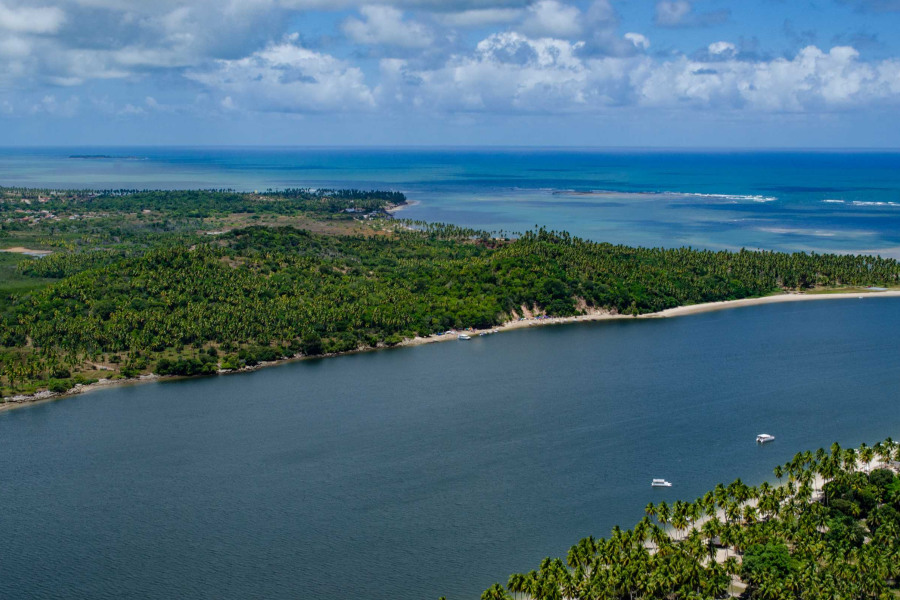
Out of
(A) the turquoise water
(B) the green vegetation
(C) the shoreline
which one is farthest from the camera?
(C) the shoreline

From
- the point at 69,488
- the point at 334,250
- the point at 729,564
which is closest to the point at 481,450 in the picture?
the point at 729,564

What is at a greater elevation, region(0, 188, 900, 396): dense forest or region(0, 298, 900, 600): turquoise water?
region(0, 188, 900, 396): dense forest

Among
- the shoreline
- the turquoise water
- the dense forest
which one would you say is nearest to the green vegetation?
the turquoise water

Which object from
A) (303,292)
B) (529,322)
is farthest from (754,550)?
(303,292)

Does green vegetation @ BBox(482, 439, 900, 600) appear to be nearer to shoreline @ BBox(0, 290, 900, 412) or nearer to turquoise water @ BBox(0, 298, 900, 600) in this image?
turquoise water @ BBox(0, 298, 900, 600)

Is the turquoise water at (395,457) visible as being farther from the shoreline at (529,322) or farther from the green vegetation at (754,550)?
the green vegetation at (754,550)

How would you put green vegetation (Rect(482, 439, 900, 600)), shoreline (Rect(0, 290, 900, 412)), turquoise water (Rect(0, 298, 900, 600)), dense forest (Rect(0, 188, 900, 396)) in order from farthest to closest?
1. dense forest (Rect(0, 188, 900, 396))
2. shoreline (Rect(0, 290, 900, 412))
3. turquoise water (Rect(0, 298, 900, 600))
4. green vegetation (Rect(482, 439, 900, 600))

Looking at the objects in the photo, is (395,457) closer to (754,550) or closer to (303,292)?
(754,550)
